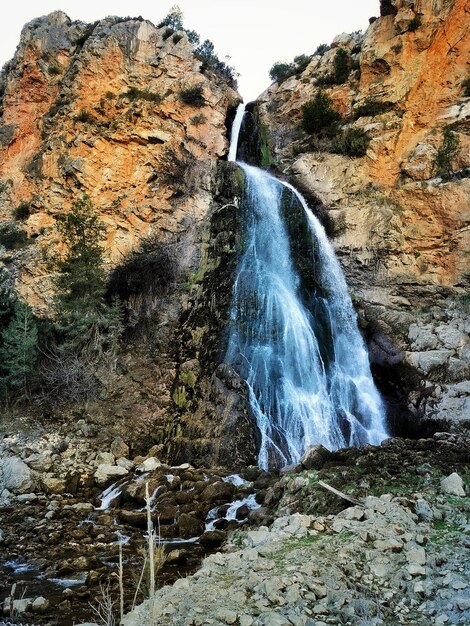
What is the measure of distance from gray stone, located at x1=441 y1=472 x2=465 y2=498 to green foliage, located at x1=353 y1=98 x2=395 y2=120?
19871 millimetres

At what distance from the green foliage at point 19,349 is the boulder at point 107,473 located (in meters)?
5.41

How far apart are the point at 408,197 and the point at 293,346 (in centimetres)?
970

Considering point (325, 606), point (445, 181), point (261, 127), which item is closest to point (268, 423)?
point (325, 606)

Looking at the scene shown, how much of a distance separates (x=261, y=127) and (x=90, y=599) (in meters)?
28.0

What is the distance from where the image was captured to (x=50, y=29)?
27719 mm

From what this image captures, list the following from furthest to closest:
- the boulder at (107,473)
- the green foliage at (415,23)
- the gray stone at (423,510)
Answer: the green foliage at (415,23) < the boulder at (107,473) < the gray stone at (423,510)

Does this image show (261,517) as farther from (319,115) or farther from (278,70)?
(278,70)

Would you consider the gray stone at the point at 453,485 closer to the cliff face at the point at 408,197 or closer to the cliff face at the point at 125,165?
the cliff face at the point at 408,197

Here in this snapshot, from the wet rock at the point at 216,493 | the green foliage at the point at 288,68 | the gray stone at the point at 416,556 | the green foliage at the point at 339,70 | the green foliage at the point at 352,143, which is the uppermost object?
the green foliage at the point at 288,68

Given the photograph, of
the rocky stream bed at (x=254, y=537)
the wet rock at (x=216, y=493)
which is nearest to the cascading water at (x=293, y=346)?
the rocky stream bed at (x=254, y=537)

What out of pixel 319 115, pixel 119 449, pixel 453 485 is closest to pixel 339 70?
pixel 319 115

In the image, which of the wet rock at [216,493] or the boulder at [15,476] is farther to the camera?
the boulder at [15,476]

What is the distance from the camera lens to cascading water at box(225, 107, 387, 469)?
609 inches

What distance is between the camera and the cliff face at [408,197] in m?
18.3
